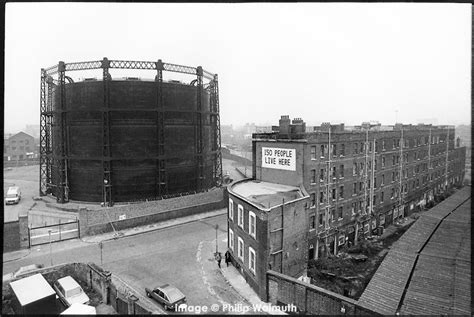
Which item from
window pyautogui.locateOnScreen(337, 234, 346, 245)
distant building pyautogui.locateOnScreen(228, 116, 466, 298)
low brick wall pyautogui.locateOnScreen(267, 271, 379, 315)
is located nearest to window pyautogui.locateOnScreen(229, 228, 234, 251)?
distant building pyautogui.locateOnScreen(228, 116, 466, 298)

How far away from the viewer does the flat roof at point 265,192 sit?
21028 millimetres

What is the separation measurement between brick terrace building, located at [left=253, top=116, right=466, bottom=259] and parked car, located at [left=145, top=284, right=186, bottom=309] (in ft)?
34.3

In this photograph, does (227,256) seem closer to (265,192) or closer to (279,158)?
(265,192)

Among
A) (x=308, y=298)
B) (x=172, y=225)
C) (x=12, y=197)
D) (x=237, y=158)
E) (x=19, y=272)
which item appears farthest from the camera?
(x=237, y=158)

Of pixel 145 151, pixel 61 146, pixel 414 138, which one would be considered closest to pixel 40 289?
pixel 145 151

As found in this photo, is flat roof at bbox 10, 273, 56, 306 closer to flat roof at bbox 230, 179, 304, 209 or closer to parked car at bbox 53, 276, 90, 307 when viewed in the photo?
parked car at bbox 53, 276, 90, 307

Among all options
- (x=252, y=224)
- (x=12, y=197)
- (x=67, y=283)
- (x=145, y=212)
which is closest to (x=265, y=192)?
(x=252, y=224)

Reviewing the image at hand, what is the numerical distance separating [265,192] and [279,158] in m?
3.94

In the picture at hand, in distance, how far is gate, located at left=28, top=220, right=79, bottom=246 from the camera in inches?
1006

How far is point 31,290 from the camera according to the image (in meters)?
15.3

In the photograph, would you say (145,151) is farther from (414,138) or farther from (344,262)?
(414,138)

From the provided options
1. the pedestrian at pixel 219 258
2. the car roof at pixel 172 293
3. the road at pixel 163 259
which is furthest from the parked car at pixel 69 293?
the pedestrian at pixel 219 258

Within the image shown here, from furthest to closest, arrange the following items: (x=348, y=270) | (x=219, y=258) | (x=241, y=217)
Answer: (x=348, y=270) < (x=219, y=258) < (x=241, y=217)

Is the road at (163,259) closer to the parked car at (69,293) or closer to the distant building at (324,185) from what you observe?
the distant building at (324,185)
